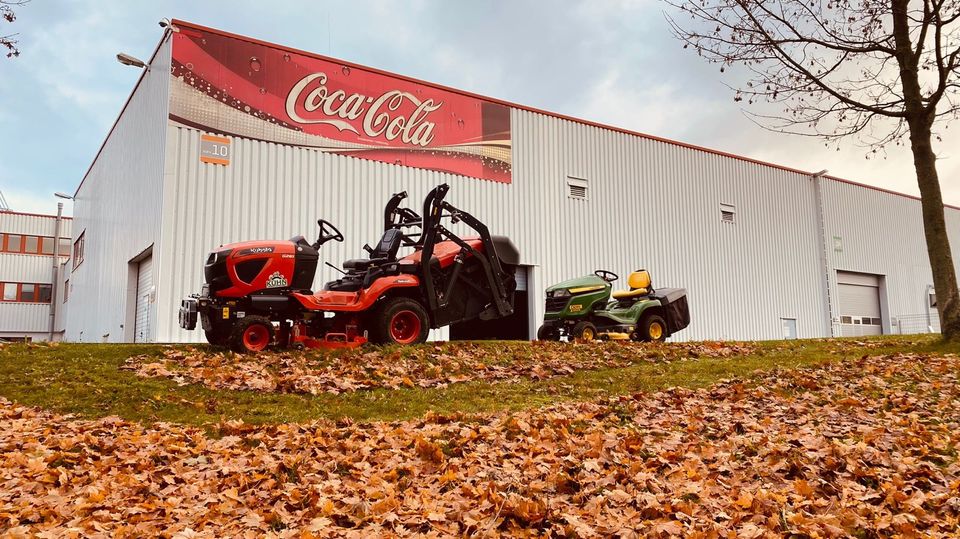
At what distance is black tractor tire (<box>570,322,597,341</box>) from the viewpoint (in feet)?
41.6

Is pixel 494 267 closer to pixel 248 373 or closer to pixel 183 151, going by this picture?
pixel 248 373

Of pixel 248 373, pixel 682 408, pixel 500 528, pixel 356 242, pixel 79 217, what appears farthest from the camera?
pixel 79 217

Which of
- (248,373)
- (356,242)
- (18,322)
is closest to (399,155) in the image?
(356,242)

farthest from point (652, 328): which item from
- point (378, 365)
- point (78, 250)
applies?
point (78, 250)

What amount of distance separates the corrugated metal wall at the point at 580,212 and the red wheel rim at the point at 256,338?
19.0 ft

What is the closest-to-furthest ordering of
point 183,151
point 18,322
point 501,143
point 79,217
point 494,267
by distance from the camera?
point 494,267 → point 183,151 → point 501,143 → point 79,217 → point 18,322

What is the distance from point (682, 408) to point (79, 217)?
3011cm

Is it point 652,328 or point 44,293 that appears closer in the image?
point 652,328

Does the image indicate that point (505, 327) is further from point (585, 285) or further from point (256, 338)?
point (256, 338)

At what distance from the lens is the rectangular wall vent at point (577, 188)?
20.3 meters

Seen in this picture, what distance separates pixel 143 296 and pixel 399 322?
9.49 m

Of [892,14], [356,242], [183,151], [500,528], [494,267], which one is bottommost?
[500,528]

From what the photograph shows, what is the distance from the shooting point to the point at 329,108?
1620 centimetres

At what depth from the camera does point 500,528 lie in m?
3.77
